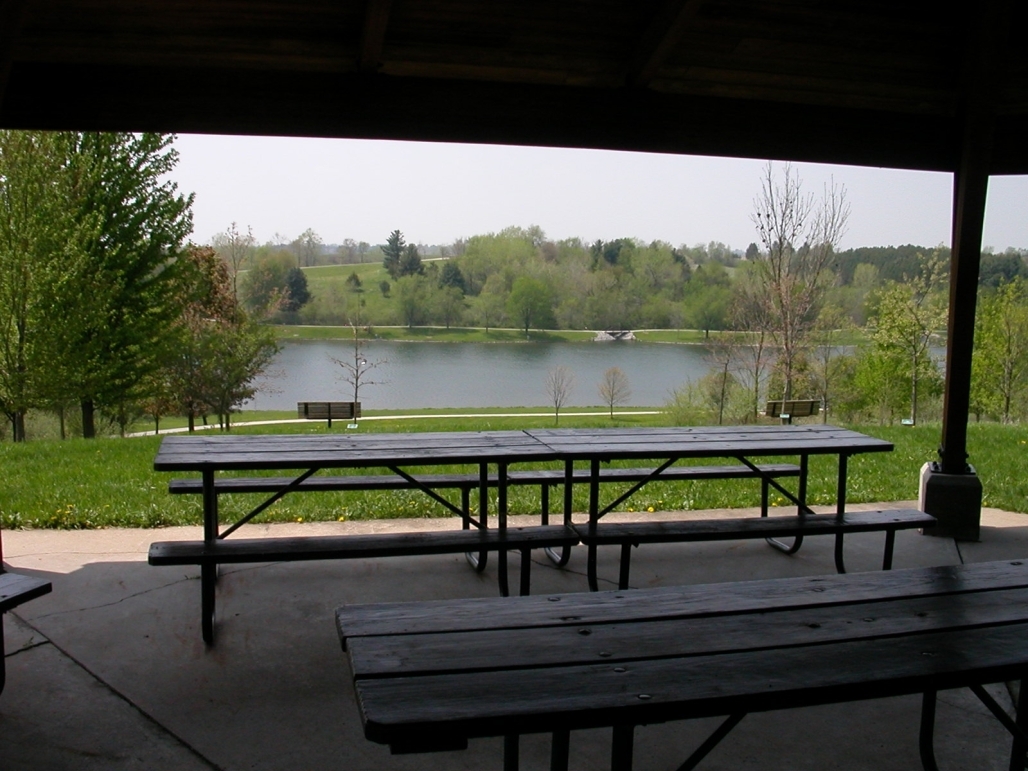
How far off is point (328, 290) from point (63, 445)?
32.6 metres

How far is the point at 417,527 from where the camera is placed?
17.0ft

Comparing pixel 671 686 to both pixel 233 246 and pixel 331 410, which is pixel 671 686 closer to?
pixel 331 410

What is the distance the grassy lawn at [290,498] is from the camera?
5.35 metres

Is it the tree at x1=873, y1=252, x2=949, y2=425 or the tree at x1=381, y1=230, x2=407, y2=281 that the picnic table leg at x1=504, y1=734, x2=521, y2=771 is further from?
the tree at x1=381, y1=230, x2=407, y2=281

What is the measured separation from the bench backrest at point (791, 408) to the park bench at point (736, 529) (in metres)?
10.1

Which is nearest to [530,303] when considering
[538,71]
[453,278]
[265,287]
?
[453,278]

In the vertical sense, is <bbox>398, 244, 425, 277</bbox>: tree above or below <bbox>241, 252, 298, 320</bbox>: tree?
above

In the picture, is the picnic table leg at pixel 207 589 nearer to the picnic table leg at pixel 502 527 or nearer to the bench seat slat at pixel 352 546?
the bench seat slat at pixel 352 546

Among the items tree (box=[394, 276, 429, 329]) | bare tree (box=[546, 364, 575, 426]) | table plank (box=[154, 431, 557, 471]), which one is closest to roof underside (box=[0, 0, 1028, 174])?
table plank (box=[154, 431, 557, 471])

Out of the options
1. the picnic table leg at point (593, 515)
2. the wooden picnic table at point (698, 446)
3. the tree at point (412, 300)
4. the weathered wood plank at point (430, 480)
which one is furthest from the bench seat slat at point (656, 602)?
the tree at point (412, 300)

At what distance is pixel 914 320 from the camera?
28.2 meters

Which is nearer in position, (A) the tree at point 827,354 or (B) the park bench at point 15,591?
(B) the park bench at point 15,591

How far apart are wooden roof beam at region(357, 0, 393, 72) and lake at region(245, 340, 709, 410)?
24492mm

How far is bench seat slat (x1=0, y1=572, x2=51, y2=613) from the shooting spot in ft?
8.17
